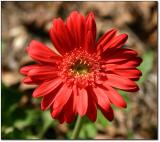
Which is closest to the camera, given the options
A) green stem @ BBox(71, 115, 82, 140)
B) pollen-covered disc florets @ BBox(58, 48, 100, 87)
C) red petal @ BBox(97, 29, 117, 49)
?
red petal @ BBox(97, 29, 117, 49)

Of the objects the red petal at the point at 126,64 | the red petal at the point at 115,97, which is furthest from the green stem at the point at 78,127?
the red petal at the point at 126,64

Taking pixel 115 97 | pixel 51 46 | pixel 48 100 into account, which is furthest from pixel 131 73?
pixel 51 46

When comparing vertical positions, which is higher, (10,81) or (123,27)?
(123,27)

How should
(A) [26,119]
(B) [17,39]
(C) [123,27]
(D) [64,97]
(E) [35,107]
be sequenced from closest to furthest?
(D) [64,97] < (A) [26,119] < (E) [35,107] < (B) [17,39] < (C) [123,27]

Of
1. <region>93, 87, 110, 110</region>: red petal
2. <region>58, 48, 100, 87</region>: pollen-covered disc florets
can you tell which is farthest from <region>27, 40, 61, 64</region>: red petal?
<region>93, 87, 110, 110</region>: red petal

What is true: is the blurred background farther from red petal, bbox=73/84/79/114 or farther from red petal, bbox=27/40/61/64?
red petal, bbox=27/40/61/64

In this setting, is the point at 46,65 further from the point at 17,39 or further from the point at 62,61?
the point at 17,39

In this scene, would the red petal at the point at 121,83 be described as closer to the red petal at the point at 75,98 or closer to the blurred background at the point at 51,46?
the red petal at the point at 75,98

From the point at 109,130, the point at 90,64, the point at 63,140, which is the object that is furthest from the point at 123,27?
the point at 90,64
